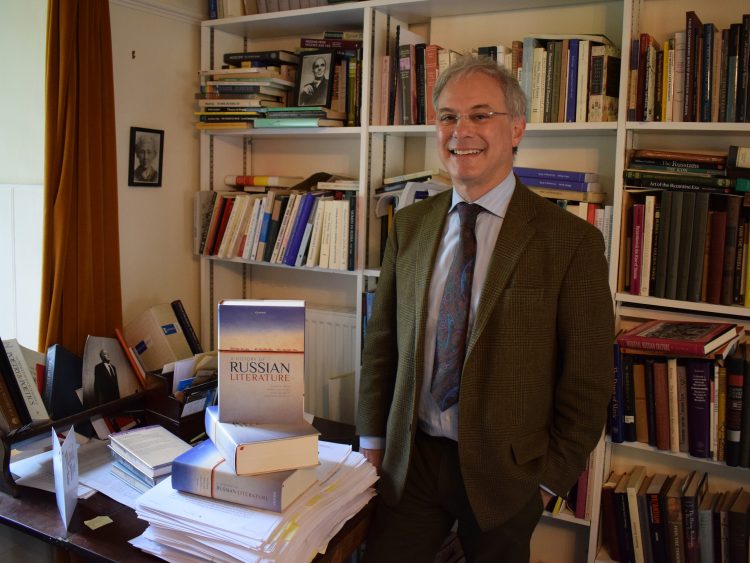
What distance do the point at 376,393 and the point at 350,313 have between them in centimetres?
101

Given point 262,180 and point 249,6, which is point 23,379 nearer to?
point 262,180

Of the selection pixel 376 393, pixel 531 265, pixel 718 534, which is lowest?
pixel 718 534

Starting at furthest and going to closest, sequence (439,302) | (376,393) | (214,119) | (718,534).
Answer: (214,119) → (718,534) → (376,393) → (439,302)

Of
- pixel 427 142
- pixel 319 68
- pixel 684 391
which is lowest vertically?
pixel 684 391

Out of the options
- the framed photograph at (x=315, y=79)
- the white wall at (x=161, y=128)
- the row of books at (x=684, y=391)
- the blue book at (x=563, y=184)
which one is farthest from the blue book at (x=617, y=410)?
the white wall at (x=161, y=128)

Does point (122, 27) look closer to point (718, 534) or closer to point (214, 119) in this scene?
point (214, 119)

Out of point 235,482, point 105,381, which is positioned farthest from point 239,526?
point 105,381

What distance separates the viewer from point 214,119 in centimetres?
270

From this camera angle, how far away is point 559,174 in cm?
216

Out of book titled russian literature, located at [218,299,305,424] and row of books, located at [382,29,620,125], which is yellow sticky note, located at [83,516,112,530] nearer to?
book titled russian literature, located at [218,299,305,424]

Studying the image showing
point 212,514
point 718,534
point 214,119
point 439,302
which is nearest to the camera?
point 212,514

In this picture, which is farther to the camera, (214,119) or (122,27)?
(214,119)

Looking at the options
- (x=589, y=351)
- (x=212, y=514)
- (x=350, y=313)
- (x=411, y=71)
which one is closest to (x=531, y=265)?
(x=589, y=351)

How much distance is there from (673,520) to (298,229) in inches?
61.0
